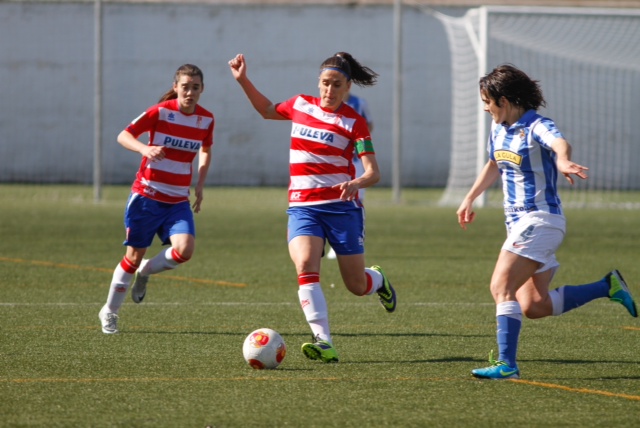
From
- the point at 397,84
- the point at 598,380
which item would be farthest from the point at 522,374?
the point at 397,84

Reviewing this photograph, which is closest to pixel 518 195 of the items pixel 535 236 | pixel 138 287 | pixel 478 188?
pixel 535 236

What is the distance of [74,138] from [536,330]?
74.9ft

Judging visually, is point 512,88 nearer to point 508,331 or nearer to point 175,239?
point 508,331

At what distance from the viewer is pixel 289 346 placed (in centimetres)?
735

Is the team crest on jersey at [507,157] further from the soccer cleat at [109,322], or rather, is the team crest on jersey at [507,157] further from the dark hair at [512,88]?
the soccer cleat at [109,322]

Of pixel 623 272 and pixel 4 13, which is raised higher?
pixel 4 13

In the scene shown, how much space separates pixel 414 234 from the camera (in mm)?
16391

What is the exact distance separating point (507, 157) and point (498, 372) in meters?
1.19

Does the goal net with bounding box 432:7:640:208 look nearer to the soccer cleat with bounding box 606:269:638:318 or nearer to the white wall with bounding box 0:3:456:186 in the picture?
the white wall with bounding box 0:3:456:186

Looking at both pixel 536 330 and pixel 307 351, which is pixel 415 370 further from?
pixel 536 330

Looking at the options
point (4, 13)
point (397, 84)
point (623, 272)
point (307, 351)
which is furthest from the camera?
point (4, 13)

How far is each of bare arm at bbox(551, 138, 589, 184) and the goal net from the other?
46.0ft

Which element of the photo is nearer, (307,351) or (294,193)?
(307,351)

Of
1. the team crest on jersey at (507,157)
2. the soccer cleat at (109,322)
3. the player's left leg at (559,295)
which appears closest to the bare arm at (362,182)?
the team crest on jersey at (507,157)
